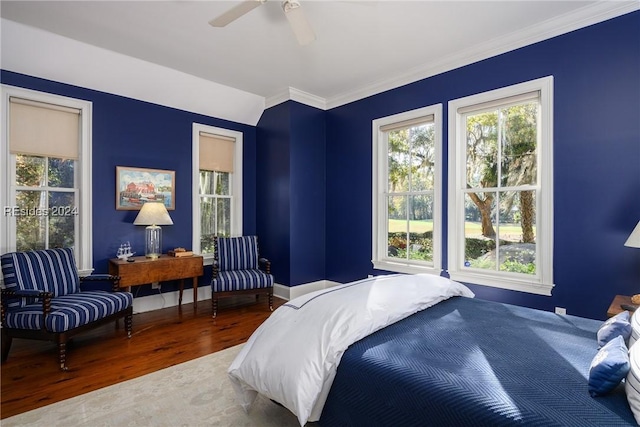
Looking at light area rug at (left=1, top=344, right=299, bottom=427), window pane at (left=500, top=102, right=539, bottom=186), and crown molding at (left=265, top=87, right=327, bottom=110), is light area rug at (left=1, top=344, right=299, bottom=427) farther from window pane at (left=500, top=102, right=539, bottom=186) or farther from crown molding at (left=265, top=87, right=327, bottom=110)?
crown molding at (left=265, top=87, right=327, bottom=110)

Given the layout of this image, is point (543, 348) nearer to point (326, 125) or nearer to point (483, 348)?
point (483, 348)

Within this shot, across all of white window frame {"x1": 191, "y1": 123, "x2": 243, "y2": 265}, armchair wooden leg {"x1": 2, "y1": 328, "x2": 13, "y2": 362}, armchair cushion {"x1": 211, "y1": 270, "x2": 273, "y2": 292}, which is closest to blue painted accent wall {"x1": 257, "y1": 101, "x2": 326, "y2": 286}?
white window frame {"x1": 191, "y1": 123, "x2": 243, "y2": 265}

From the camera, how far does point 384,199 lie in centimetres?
432

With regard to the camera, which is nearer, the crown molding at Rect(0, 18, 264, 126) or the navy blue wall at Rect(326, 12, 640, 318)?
the navy blue wall at Rect(326, 12, 640, 318)

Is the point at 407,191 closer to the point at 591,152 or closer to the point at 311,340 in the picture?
the point at 591,152

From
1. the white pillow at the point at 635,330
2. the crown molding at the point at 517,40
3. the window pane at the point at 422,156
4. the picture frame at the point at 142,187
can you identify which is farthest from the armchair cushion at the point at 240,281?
the white pillow at the point at 635,330

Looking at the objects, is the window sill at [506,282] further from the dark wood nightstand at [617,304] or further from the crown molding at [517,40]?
the crown molding at [517,40]

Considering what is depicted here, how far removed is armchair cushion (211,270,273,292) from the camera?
12.6 ft

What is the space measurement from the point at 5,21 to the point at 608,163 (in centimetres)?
533

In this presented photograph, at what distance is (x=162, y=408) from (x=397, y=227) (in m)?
3.17

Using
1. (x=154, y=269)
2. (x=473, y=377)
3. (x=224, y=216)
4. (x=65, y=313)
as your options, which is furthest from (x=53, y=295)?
(x=473, y=377)

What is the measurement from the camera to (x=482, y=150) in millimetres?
3479

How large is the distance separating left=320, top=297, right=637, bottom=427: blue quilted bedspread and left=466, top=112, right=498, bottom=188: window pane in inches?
74.2

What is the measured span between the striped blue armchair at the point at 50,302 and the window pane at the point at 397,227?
3.08 metres
